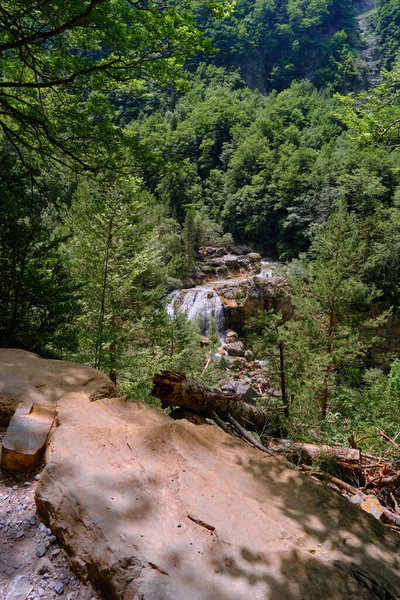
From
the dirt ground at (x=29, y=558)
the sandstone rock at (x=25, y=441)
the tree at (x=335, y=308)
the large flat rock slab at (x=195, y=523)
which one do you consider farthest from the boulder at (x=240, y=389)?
the dirt ground at (x=29, y=558)

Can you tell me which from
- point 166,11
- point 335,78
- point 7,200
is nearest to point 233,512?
point 7,200

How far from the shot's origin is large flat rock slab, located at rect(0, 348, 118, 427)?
2.80 m

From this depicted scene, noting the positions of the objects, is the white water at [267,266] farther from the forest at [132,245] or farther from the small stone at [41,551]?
the small stone at [41,551]

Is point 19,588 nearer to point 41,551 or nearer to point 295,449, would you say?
point 41,551

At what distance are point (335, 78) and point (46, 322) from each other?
9236 centimetres

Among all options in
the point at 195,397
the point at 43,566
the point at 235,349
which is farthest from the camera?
the point at 235,349

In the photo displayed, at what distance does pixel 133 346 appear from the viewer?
930 centimetres

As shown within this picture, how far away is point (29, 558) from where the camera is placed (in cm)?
159

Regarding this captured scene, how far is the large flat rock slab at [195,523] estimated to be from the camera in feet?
4.73

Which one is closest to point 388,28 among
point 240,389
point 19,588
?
point 240,389

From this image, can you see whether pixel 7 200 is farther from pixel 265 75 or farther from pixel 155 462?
pixel 265 75

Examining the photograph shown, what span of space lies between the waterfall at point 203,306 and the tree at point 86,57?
58.2 feet

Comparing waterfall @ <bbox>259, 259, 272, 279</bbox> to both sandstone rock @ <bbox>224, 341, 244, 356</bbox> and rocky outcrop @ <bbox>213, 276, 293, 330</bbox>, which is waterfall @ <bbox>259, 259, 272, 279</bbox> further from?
sandstone rock @ <bbox>224, 341, 244, 356</bbox>

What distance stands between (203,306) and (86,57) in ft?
63.3
